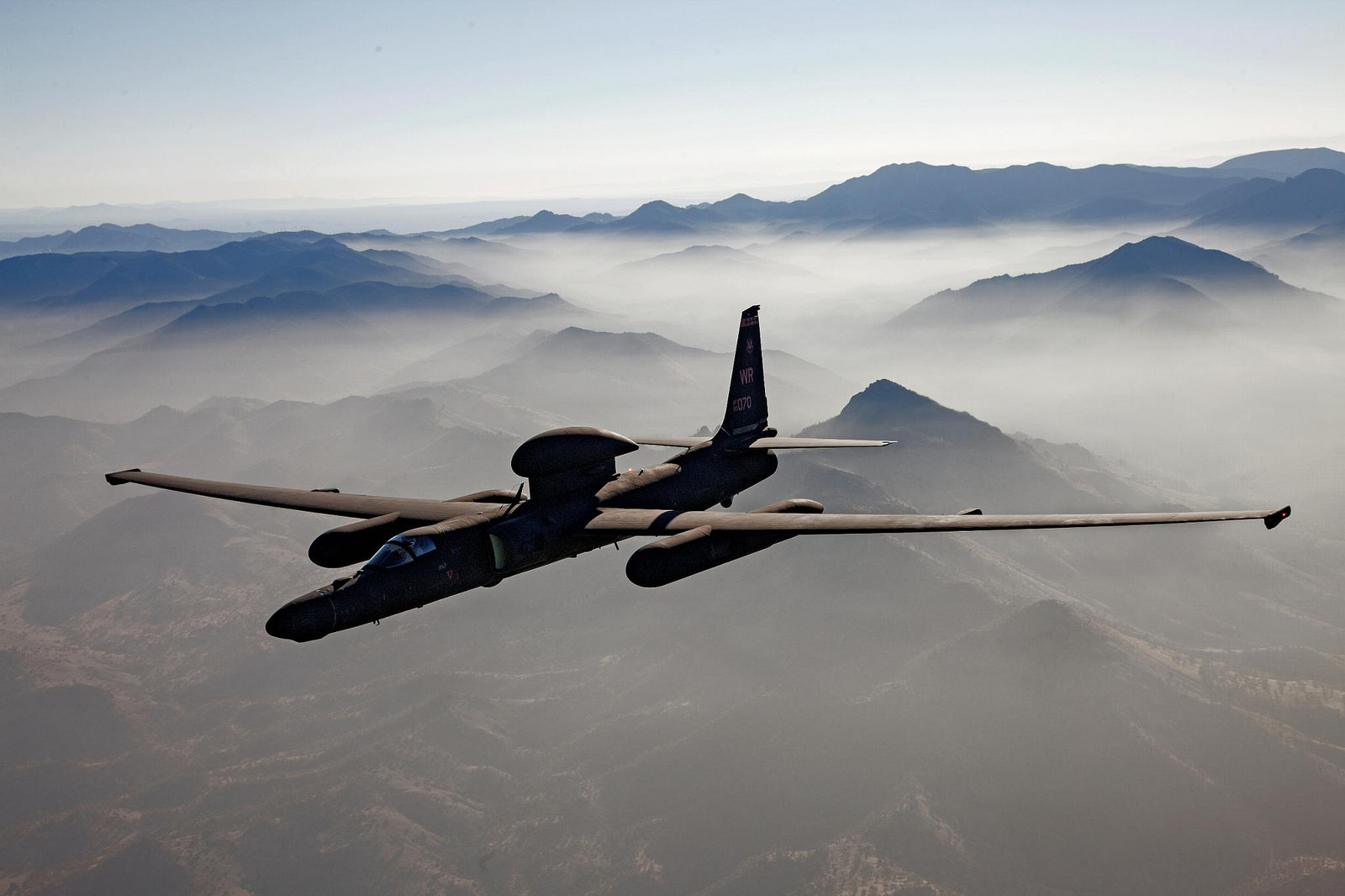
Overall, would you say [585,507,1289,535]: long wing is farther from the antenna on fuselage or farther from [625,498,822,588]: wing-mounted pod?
the antenna on fuselage

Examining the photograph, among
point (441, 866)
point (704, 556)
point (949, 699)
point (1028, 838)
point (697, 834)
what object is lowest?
point (441, 866)

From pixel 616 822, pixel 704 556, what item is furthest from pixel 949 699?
pixel 704 556

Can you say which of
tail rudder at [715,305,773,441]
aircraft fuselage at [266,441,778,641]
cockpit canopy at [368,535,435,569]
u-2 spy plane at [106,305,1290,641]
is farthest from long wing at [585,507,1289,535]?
tail rudder at [715,305,773,441]

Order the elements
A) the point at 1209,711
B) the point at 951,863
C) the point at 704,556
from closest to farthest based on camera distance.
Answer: the point at 704,556 → the point at 951,863 → the point at 1209,711

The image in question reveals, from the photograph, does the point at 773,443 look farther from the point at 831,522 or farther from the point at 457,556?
the point at 457,556

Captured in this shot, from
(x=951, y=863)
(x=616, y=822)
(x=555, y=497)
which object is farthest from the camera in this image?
(x=616, y=822)

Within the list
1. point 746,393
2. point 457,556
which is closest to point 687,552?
point 457,556

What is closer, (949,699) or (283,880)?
(283,880)

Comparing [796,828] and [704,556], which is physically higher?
[704,556]

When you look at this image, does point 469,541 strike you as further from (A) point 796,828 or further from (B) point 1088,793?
(B) point 1088,793
